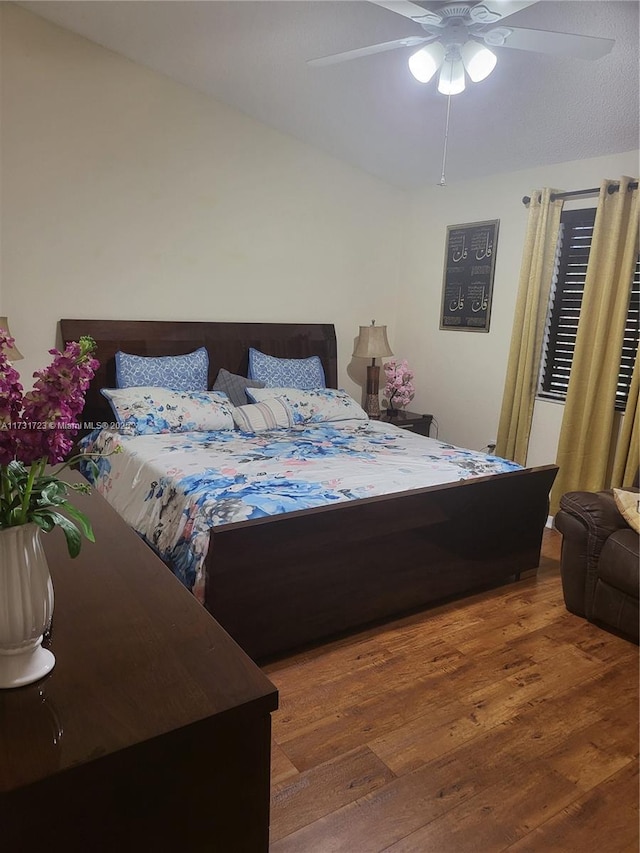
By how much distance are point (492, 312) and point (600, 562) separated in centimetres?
215

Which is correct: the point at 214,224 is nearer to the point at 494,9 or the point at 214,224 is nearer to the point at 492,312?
the point at 492,312

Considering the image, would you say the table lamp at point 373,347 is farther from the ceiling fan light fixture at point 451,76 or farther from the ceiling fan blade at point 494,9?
the ceiling fan blade at point 494,9

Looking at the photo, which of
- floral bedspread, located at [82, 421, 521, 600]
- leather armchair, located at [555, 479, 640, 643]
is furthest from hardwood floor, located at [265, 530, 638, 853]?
floral bedspread, located at [82, 421, 521, 600]

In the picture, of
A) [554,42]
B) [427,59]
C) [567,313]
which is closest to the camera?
[554,42]

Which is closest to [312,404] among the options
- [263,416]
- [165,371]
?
[263,416]

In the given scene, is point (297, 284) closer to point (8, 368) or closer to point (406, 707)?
point (406, 707)

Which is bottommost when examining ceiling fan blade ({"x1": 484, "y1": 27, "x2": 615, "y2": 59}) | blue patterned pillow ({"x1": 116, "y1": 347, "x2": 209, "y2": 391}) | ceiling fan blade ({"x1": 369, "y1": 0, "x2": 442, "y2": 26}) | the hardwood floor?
the hardwood floor

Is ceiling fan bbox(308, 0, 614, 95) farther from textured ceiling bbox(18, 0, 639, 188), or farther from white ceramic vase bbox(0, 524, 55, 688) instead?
white ceramic vase bbox(0, 524, 55, 688)

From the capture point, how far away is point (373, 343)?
450 cm

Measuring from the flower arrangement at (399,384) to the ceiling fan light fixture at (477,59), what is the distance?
2579mm

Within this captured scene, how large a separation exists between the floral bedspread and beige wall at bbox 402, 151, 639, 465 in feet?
3.21

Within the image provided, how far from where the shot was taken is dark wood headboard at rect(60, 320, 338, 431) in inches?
146

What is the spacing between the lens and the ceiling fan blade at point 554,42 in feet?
6.37

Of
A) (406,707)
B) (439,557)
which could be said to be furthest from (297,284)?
(406,707)
